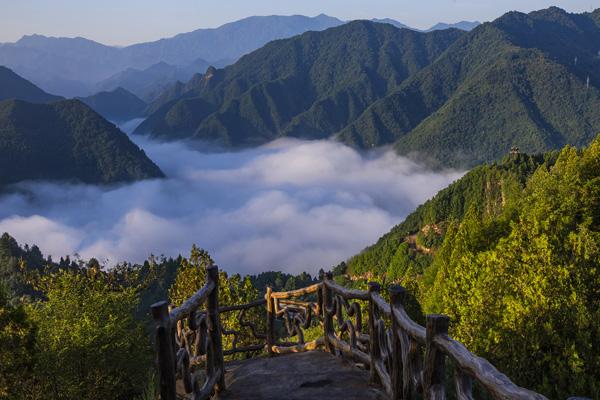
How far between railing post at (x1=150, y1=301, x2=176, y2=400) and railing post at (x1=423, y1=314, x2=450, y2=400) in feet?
9.00

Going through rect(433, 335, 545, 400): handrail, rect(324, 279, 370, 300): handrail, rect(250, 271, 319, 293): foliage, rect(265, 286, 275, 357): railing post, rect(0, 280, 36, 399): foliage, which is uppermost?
rect(324, 279, 370, 300): handrail

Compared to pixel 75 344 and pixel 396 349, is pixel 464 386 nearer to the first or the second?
pixel 396 349

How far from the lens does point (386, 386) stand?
741 cm

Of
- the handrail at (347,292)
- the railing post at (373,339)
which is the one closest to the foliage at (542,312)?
the railing post at (373,339)

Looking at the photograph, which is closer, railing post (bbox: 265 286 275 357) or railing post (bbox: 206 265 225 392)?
railing post (bbox: 206 265 225 392)

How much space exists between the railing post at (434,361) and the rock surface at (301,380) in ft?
6.62

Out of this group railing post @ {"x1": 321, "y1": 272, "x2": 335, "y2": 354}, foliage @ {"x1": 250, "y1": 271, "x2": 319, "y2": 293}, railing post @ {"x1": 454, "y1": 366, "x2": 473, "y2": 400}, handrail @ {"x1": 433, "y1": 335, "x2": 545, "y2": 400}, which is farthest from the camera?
foliage @ {"x1": 250, "y1": 271, "x2": 319, "y2": 293}

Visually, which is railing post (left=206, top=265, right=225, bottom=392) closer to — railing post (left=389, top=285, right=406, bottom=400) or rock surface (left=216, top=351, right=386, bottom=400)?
rock surface (left=216, top=351, right=386, bottom=400)

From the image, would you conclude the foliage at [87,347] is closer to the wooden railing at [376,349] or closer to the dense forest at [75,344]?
the dense forest at [75,344]

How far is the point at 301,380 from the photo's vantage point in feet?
28.3

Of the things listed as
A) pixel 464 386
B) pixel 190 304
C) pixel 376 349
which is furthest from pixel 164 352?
pixel 376 349

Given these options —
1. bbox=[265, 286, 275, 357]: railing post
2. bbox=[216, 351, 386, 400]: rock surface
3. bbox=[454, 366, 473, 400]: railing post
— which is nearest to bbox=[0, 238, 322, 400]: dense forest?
bbox=[265, 286, 275, 357]: railing post

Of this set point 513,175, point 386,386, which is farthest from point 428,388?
point 513,175

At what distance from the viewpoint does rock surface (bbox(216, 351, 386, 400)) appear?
310 inches
